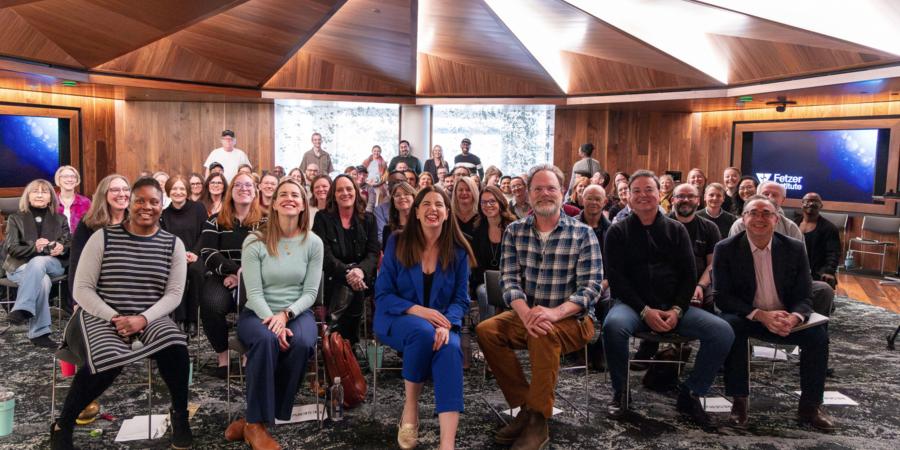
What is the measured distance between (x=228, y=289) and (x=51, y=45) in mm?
4636

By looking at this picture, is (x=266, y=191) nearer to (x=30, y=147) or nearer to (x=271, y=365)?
(x=271, y=365)

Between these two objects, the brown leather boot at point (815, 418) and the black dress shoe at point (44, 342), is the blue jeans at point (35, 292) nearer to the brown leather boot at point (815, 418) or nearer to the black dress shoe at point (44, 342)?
the black dress shoe at point (44, 342)

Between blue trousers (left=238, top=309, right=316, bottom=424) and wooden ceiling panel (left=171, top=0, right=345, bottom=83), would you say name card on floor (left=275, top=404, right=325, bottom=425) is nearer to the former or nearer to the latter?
blue trousers (left=238, top=309, right=316, bottom=424)

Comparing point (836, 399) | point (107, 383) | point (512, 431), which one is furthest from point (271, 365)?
point (836, 399)

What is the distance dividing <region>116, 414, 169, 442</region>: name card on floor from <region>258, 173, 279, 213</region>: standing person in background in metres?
1.49

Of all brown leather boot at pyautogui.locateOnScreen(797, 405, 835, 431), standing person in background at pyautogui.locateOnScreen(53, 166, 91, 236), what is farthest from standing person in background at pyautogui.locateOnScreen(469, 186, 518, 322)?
standing person in background at pyautogui.locateOnScreen(53, 166, 91, 236)

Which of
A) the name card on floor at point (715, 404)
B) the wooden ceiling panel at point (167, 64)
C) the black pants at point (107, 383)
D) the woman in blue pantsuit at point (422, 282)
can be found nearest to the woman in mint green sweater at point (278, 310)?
the black pants at point (107, 383)

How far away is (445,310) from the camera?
136 inches

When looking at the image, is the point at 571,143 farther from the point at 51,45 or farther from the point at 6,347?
the point at 6,347

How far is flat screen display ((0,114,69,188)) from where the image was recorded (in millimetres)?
8531

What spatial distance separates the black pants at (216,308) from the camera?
3912mm

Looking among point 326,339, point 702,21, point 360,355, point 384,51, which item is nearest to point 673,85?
point 702,21

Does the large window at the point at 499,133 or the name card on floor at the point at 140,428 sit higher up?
the large window at the point at 499,133

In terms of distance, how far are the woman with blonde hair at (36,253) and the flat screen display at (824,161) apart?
9369mm
